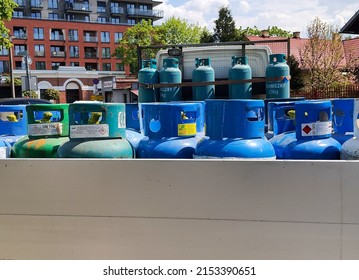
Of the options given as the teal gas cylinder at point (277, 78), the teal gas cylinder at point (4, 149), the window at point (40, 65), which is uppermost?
the window at point (40, 65)

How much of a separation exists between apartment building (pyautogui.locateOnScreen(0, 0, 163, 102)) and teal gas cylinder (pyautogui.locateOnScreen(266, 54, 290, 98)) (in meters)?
49.9

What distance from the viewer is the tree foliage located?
93.0ft

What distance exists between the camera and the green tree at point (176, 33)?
5525 centimetres

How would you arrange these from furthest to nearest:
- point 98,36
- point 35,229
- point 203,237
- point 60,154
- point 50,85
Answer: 1. point 98,36
2. point 50,85
3. point 60,154
4. point 35,229
5. point 203,237

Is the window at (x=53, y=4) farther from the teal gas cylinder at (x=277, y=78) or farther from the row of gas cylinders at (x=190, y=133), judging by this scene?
the row of gas cylinders at (x=190, y=133)

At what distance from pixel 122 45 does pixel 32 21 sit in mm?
18792

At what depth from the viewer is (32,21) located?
65.4 meters

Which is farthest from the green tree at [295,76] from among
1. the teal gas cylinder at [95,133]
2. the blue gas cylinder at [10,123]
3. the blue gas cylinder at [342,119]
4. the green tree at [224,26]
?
the teal gas cylinder at [95,133]

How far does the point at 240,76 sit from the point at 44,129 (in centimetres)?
373

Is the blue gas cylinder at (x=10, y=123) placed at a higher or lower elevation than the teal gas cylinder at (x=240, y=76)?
lower

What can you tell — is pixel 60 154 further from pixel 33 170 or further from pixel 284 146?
pixel 284 146

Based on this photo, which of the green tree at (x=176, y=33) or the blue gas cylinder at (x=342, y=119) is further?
the green tree at (x=176, y=33)

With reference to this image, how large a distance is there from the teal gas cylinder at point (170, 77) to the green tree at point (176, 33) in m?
49.6
